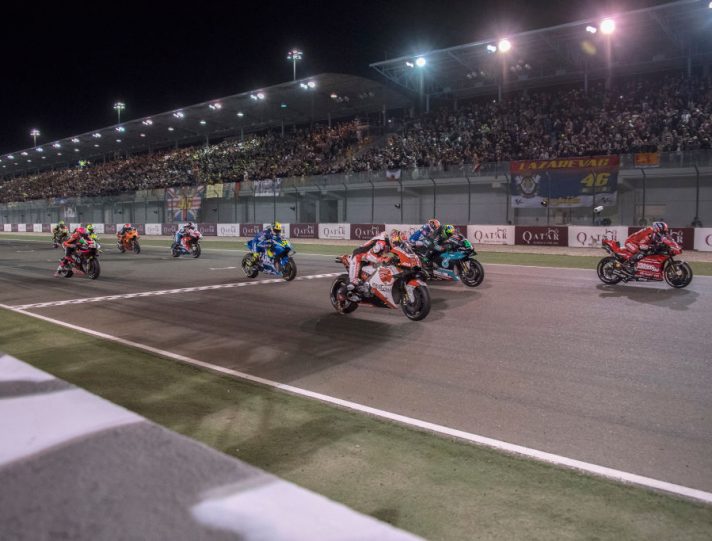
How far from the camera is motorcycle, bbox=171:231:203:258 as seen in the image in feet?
76.0

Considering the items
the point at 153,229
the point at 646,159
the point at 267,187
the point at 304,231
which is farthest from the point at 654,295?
the point at 153,229

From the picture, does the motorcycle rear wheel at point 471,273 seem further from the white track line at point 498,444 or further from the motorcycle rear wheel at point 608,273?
the white track line at point 498,444

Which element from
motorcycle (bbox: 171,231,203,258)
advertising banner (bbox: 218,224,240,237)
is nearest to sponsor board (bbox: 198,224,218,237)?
advertising banner (bbox: 218,224,240,237)

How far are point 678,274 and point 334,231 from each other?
24129 millimetres

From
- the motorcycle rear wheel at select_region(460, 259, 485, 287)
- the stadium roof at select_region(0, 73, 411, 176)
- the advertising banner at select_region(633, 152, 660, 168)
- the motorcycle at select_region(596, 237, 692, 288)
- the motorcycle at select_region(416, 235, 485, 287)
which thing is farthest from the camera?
the stadium roof at select_region(0, 73, 411, 176)

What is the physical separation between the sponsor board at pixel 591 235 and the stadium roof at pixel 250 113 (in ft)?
73.1

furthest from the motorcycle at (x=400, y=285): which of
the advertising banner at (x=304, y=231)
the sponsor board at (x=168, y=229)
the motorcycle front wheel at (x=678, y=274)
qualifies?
the sponsor board at (x=168, y=229)

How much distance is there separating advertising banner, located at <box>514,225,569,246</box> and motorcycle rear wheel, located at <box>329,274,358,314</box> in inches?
716

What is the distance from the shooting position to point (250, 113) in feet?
173

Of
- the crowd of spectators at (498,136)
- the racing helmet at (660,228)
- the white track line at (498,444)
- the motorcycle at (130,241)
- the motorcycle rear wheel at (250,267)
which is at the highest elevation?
the crowd of spectators at (498,136)

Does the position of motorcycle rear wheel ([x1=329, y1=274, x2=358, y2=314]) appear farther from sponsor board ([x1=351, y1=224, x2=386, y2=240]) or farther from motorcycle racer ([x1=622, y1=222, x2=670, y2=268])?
sponsor board ([x1=351, y1=224, x2=386, y2=240])

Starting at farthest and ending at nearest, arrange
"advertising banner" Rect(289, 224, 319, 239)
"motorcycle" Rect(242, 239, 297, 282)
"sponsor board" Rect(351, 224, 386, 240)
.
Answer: "advertising banner" Rect(289, 224, 319, 239) < "sponsor board" Rect(351, 224, 386, 240) < "motorcycle" Rect(242, 239, 297, 282)

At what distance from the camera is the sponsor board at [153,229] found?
159 ft

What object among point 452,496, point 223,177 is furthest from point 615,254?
point 223,177
